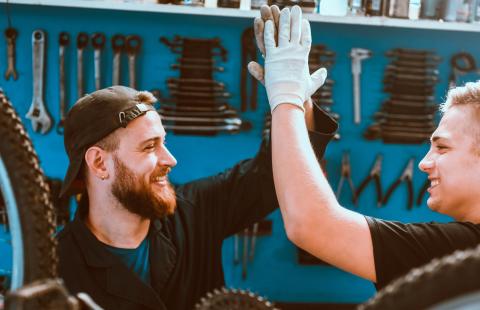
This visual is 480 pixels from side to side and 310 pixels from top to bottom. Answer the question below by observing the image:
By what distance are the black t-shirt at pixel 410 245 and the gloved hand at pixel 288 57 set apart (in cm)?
24

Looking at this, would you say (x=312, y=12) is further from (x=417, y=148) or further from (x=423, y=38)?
(x=417, y=148)

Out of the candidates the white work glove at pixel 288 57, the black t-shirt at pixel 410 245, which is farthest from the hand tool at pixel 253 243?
the black t-shirt at pixel 410 245

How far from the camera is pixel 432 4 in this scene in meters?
2.01

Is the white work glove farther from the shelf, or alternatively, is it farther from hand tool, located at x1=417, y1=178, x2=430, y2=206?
hand tool, located at x1=417, y1=178, x2=430, y2=206

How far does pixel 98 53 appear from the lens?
6.73 ft

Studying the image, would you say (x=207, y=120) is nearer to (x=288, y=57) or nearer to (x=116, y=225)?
(x=116, y=225)

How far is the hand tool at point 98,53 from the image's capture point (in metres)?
2.04

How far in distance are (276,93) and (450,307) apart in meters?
0.50

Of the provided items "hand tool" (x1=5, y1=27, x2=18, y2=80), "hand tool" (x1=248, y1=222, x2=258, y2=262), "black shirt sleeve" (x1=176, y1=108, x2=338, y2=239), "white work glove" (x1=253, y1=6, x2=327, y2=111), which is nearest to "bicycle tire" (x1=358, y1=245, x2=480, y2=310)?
"white work glove" (x1=253, y1=6, x2=327, y2=111)

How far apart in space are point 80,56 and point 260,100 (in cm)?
74

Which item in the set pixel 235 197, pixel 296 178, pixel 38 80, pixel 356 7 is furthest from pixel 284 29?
pixel 38 80

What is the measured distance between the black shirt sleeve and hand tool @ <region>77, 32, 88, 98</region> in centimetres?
95

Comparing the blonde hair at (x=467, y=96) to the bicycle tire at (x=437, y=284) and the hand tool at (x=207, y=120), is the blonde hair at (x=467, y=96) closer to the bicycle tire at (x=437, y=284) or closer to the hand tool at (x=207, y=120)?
the bicycle tire at (x=437, y=284)

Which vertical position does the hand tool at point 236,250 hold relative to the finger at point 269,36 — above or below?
below
